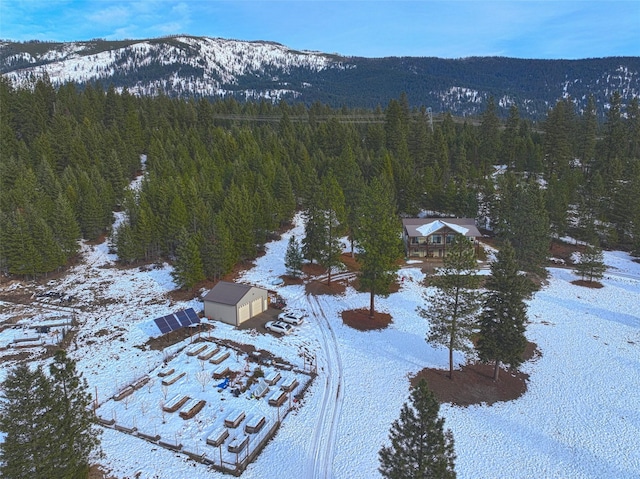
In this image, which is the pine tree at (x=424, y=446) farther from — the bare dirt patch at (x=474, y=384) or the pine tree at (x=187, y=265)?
the pine tree at (x=187, y=265)

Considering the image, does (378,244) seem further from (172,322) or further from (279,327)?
(172,322)

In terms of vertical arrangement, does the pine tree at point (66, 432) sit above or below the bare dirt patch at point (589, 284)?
above

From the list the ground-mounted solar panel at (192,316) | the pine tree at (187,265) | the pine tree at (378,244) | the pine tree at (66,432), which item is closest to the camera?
the pine tree at (66,432)

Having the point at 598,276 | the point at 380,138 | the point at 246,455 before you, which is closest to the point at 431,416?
the point at 246,455

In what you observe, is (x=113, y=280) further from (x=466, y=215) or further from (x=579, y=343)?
(x=466, y=215)

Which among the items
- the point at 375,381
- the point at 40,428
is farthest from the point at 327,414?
the point at 40,428

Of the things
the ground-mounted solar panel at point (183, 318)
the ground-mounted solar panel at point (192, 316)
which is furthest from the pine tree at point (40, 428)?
the ground-mounted solar panel at point (192, 316)
